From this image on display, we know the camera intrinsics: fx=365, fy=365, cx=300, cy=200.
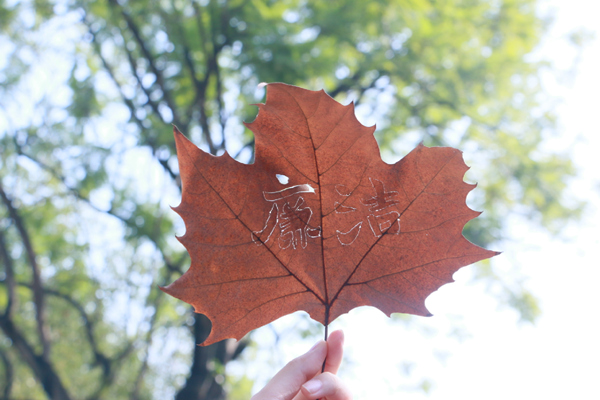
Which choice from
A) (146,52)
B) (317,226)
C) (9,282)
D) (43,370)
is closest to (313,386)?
(317,226)

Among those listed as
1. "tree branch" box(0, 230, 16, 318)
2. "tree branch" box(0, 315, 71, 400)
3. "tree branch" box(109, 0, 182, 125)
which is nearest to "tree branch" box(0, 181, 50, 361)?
"tree branch" box(0, 315, 71, 400)

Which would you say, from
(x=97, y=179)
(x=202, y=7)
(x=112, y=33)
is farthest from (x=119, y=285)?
(x=202, y=7)

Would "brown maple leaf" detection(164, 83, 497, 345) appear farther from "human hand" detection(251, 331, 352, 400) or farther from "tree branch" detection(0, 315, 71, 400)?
"tree branch" detection(0, 315, 71, 400)

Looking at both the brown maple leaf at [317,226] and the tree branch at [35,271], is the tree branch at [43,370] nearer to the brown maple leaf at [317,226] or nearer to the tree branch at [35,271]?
the tree branch at [35,271]

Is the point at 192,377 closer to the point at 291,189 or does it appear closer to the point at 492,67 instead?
the point at 291,189

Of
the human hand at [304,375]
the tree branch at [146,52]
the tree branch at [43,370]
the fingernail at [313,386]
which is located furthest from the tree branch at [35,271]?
the fingernail at [313,386]

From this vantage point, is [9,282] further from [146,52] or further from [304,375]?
[304,375]
